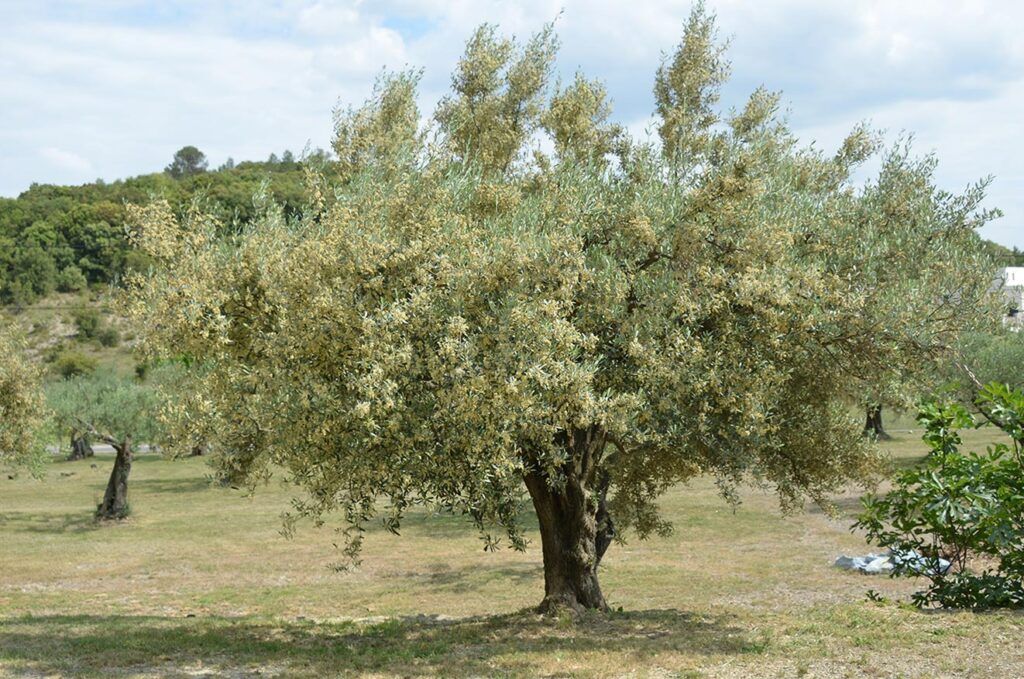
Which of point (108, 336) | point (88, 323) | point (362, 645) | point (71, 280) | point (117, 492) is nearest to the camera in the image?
point (362, 645)

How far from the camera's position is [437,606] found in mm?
21031

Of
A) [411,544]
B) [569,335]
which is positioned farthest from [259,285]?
[411,544]

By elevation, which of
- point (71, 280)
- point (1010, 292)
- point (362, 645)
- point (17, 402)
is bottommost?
point (362, 645)

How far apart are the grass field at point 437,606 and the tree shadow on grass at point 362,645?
5 cm

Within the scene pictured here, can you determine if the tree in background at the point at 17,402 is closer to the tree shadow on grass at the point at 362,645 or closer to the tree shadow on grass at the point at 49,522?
the tree shadow on grass at the point at 49,522

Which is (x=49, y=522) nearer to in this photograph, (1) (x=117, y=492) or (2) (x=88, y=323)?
(1) (x=117, y=492)

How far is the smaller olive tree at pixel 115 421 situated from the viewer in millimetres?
38594

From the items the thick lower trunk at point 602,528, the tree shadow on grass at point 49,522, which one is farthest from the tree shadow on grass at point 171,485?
the thick lower trunk at point 602,528

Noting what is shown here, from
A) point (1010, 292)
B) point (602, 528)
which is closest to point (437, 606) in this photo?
point (602, 528)

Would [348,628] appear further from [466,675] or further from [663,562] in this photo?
[663,562]

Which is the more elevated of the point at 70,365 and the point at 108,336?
the point at 108,336

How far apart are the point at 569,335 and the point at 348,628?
8.24 metres

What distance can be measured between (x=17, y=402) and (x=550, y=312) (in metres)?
24.6

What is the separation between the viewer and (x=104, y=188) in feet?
411
